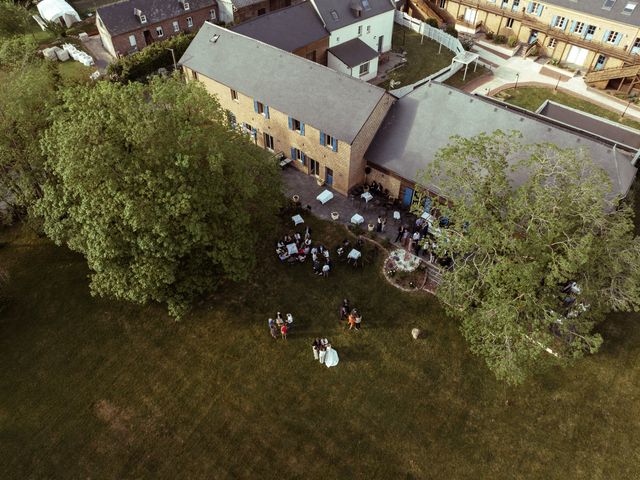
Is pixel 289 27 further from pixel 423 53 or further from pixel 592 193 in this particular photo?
pixel 592 193

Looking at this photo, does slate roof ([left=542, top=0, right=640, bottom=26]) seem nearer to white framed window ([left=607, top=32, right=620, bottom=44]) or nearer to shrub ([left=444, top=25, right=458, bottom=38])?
white framed window ([left=607, top=32, right=620, bottom=44])

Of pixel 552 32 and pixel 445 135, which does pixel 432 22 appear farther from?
pixel 445 135

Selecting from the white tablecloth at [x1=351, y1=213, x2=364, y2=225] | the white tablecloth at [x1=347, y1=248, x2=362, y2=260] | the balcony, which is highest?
the balcony

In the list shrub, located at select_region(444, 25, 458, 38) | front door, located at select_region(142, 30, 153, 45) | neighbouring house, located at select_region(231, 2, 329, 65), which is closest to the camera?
neighbouring house, located at select_region(231, 2, 329, 65)

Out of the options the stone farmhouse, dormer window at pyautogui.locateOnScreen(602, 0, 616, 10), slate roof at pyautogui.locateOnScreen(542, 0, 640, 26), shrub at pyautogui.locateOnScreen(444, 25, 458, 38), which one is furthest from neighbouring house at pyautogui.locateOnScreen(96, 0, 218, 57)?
dormer window at pyautogui.locateOnScreen(602, 0, 616, 10)

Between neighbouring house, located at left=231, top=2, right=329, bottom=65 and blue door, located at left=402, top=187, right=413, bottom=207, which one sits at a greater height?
neighbouring house, located at left=231, top=2, right=329, bottom=65

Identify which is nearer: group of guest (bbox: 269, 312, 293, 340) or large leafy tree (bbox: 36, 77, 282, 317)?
large leafy tree (bbox: 36, 77, 282, 317)

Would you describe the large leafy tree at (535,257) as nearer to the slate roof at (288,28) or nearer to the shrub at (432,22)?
the slate roof at (288,28)

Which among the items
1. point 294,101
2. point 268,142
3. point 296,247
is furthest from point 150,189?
point 268,142
